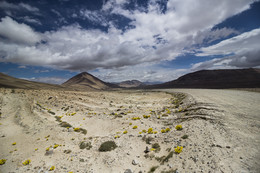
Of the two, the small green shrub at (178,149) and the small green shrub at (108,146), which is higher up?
the small green shrub at (178,149)

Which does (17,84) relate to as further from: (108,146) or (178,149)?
(178,149)

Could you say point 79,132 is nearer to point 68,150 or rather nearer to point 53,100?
point 68,150

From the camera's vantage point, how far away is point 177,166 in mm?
6391

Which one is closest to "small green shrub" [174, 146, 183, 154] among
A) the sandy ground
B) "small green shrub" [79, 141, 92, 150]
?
the sandy ground

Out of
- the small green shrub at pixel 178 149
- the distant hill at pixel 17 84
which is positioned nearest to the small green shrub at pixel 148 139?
the small green shrub at pixel 178 149

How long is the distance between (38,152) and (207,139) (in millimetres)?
13622

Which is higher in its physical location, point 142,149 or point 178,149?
point 178,149

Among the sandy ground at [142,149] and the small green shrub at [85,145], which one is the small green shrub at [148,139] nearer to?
the sandy ground at [142,149]

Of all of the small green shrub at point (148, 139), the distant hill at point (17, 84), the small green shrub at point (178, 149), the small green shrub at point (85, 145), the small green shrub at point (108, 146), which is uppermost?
the distant hill at point (17, 84)

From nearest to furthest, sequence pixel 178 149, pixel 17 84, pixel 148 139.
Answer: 1. pixel 178 149
2. pixel 148 139
3. pixel 17 84

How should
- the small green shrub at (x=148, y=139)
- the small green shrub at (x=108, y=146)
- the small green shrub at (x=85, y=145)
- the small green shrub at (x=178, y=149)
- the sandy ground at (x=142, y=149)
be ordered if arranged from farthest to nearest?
the small green shrub at (x=85, y=145)
the small green shrub at (x=148, y=139)
the small green shrub at (x=108, y=146)
the small green shrub at (x=178, y=149)
the sandy ground at (x=142, y=149)

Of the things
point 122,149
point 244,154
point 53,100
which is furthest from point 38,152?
point 53,100

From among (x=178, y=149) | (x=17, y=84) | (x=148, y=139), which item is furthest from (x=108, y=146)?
(x=17, y=84)

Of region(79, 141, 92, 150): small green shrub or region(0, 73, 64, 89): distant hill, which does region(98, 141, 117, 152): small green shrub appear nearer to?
region(79, 141, 92, 150): small green shrub
